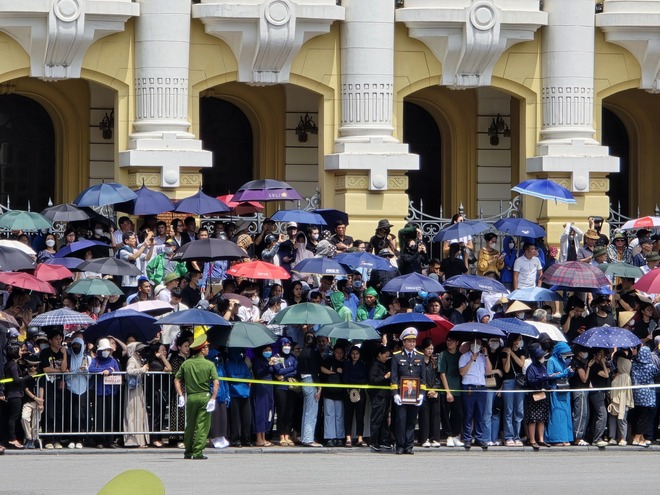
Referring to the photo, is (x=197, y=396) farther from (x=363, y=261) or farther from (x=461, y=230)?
(x=461, y=230)

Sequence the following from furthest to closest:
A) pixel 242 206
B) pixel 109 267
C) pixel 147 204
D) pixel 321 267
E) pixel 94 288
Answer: pixel 242 206 → pixel 147 204 → pixel 321 267 → pixel 109 267 → pixel 94 288

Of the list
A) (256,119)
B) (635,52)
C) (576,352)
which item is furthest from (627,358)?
(256,119)

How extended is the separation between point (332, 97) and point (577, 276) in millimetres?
7414

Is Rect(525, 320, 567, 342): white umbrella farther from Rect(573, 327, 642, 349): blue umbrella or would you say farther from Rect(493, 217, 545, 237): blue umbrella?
Rect(493, 217, 545, 237): blue umbrella

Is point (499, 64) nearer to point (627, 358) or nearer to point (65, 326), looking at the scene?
point (627, 358)

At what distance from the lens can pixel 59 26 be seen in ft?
100

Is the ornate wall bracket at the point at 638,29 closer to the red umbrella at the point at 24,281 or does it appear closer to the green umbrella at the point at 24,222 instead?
the green umbrella at the point at 24,222

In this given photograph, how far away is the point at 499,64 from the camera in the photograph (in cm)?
3300

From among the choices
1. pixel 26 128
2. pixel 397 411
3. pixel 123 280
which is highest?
pixel 26 128

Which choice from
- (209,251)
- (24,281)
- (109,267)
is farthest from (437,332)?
(24,281)

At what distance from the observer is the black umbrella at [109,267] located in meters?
25.1

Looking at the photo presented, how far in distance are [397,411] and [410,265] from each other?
176 inches

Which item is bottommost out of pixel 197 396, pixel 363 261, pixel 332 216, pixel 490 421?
pixel 490 421

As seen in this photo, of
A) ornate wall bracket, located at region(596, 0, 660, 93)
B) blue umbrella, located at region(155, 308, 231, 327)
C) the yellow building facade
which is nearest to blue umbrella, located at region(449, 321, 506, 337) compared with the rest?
blue umbrella, located at region(155, 308, 231, 327)
